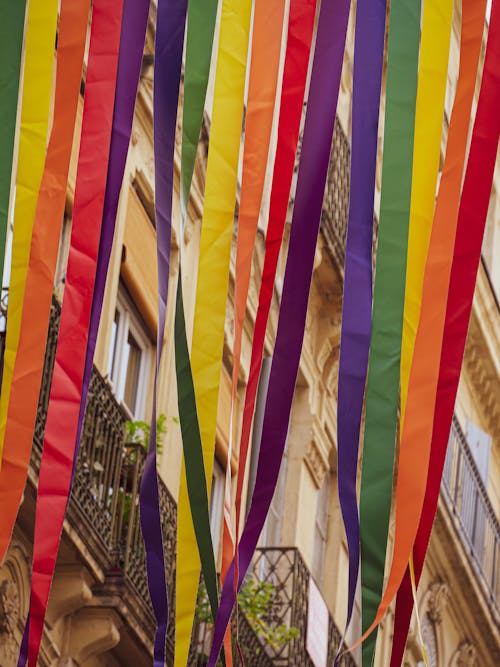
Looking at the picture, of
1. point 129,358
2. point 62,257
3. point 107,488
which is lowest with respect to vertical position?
point 107,488

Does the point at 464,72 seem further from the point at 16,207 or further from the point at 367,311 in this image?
the point at 16,207

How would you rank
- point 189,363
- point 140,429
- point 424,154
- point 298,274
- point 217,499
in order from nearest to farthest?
point 189,363 → point 298,274 → point 424,154 → point 140,429 → point 217,499

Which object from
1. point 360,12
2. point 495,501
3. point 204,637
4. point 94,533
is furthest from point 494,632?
point 360,12

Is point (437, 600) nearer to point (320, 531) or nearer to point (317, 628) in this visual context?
point (320, 531)

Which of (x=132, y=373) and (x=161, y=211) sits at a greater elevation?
(x=132, y=373)

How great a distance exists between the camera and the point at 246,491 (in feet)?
52.9

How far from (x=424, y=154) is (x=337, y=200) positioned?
9446mm

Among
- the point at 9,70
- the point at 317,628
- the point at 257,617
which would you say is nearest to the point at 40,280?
the point at 9,70

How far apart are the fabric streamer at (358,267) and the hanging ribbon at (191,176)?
0.48 metres

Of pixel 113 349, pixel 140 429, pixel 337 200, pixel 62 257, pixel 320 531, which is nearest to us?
pixel 62 257

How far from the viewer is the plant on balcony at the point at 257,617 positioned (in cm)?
1346

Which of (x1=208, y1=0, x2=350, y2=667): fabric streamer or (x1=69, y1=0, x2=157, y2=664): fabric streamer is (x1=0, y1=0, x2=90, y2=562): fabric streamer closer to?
(x1=69, y1=0, x2=157, y2=664): fabric streamer

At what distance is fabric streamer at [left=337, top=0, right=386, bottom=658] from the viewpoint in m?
7.38

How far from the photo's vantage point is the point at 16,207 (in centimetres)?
794
